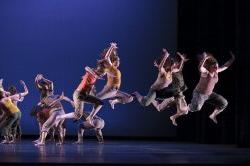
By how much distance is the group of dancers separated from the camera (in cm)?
1198

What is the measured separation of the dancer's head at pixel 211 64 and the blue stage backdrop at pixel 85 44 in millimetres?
3372

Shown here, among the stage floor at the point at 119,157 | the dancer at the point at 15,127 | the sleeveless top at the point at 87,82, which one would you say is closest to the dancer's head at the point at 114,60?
the sleeveless top at the point at 87,82

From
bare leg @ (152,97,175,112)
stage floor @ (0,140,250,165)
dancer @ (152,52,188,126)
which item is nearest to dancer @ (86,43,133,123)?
bare leg @ (152,97,175,112)

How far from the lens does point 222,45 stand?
547 inches

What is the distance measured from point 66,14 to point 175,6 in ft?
9.23

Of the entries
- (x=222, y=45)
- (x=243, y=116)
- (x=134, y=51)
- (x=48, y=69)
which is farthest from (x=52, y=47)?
(x=243, y=116)

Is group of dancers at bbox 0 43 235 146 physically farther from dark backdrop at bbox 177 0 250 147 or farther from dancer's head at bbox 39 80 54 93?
dark backdrop at bbox 177 0 250 147

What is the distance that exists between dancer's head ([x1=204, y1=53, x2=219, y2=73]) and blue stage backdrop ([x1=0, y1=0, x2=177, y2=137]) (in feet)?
11.1

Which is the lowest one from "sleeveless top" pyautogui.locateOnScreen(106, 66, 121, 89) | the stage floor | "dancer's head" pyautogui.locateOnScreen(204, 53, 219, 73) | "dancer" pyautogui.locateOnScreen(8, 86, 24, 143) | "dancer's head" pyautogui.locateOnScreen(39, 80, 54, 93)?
the stage floor

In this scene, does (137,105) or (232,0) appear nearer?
(232,0)

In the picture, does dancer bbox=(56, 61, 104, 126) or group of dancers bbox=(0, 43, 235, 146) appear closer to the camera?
group of dancers bbox=(0, 43, 235, 146)

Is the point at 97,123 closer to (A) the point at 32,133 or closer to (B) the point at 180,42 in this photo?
(A) the point at 32,133

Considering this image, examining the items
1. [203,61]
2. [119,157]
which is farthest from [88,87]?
[119,157]

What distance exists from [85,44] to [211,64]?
439cm
